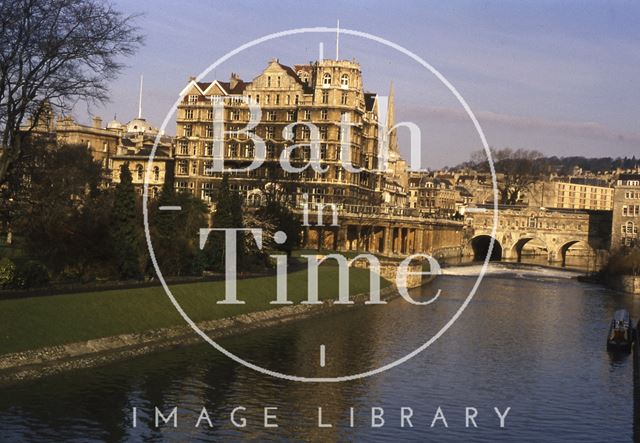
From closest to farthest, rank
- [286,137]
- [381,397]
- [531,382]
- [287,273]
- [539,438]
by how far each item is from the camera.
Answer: [539,438], [381,397], [531,382], [287,273], [286,137]

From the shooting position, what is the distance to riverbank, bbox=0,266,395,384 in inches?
1553

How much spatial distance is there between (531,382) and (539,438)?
1100 cm

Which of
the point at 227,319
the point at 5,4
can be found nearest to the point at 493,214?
the point at 227,319

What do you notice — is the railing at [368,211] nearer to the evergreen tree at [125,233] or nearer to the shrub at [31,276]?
the evergreen tree at [125,233]

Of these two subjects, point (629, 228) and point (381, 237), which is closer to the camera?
point (381, 237)

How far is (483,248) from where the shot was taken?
17462 cm

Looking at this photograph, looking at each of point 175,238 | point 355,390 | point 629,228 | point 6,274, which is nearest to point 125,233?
point 175,238

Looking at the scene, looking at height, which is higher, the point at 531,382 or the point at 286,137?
the point at 286,137

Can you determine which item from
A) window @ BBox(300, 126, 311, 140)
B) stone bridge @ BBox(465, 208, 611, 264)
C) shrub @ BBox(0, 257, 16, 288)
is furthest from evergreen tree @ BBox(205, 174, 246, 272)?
stone bridge @ BBox(465, 208, 611, 264)

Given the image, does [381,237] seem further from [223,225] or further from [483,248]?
[223,225]

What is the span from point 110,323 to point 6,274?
20.0 feet

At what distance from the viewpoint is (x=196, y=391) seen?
39.2m

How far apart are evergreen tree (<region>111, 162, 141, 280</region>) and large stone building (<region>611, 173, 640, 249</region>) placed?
4359 inches

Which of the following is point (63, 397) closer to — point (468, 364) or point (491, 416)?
point (491, 416)
